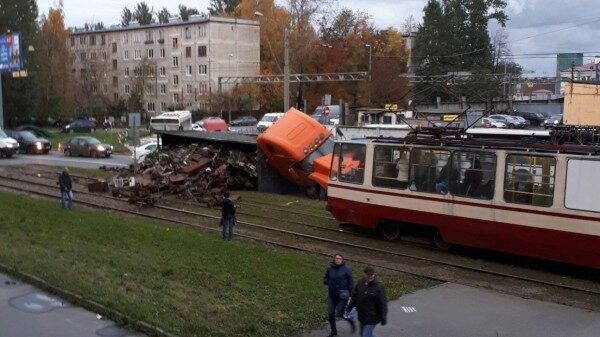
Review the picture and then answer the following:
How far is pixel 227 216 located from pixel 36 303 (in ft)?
21.0

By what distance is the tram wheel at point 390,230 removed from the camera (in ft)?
57.6

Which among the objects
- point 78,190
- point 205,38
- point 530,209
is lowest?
point 78,190

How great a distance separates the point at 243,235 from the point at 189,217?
3.56 metres

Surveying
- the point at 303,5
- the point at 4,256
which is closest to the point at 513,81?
the point at 303,5

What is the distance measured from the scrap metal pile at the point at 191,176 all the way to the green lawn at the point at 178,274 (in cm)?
556

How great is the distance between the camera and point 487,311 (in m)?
11.6

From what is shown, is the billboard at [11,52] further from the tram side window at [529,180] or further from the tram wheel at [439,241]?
the tram side window at [529,180]

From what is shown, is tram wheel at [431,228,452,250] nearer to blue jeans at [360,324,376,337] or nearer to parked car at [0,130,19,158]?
blue jeans at [360,324,376,337]

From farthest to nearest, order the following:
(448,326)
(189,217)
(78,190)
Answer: (78,190), (189,217), (448,326)

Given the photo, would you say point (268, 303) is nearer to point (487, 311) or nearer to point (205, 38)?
point (487, 311)

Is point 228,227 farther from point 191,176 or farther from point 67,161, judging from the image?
point 67,161

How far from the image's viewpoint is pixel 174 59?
3521 inches

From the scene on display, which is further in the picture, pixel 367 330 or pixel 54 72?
pixel 54 72

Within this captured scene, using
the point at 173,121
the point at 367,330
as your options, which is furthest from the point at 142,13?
the point at 367,330
